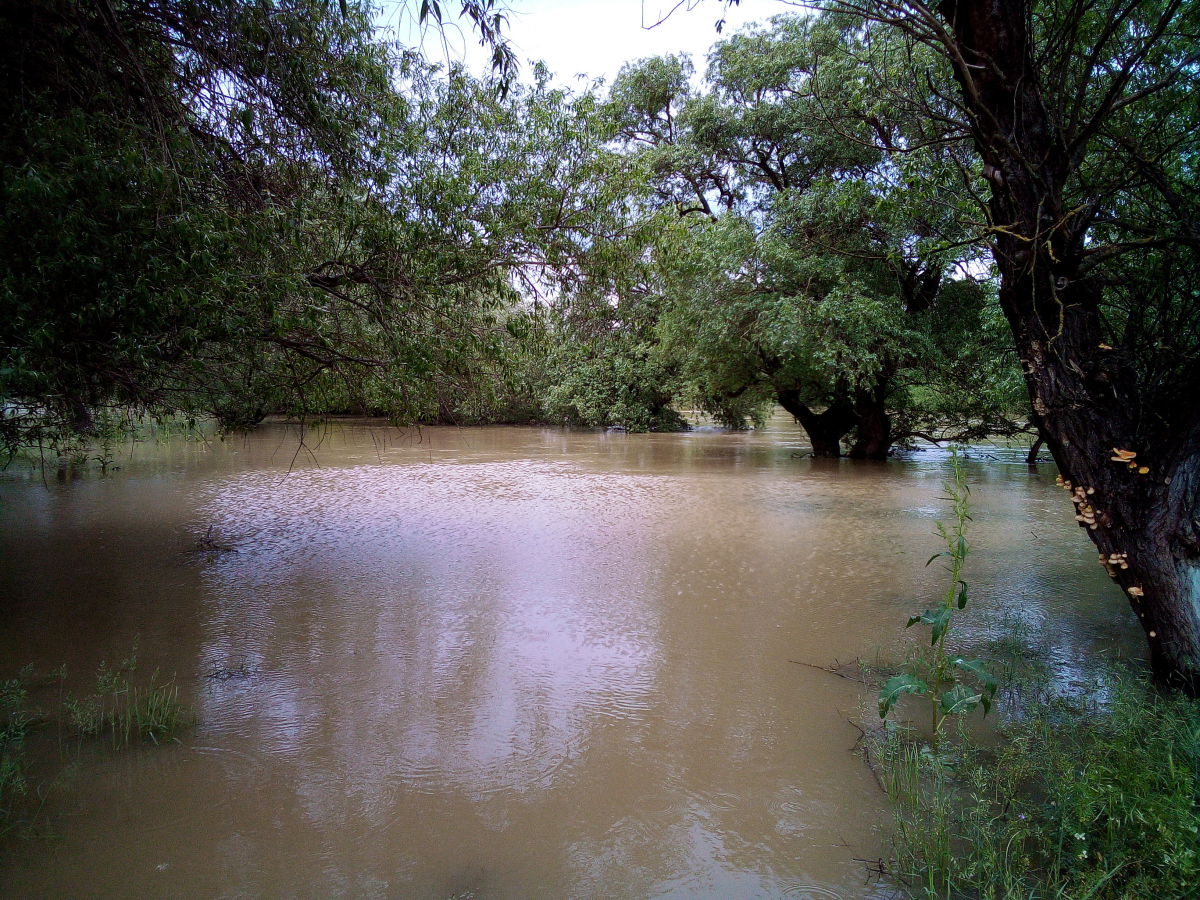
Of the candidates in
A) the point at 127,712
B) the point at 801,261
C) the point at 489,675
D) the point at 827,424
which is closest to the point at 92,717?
the point at 127,712

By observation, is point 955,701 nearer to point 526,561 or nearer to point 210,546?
point 526,561

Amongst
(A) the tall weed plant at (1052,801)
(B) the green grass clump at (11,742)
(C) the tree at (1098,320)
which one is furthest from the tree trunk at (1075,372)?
(B) the green grass clump at (11,742)

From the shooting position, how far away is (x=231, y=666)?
4730 mm

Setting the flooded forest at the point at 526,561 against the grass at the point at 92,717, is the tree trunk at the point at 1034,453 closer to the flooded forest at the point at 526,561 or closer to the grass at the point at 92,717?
the flooded forest at the point at 526,561

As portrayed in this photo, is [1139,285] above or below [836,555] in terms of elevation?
above

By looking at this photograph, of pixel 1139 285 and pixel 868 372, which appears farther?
pixel 868 372

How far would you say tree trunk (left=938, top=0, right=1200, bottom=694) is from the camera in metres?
3.85

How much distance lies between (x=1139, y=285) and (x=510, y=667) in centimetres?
455

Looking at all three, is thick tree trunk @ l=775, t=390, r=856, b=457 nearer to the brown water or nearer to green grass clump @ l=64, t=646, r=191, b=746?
the brown water

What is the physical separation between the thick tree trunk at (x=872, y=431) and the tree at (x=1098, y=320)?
12818 millimetres

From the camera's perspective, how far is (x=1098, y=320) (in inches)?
162

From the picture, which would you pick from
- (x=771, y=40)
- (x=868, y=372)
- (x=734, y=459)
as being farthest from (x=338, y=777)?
(x=771, y=40)

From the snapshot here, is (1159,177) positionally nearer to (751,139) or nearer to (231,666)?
(231,666)

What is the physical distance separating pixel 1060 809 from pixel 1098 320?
2690 millimetres
